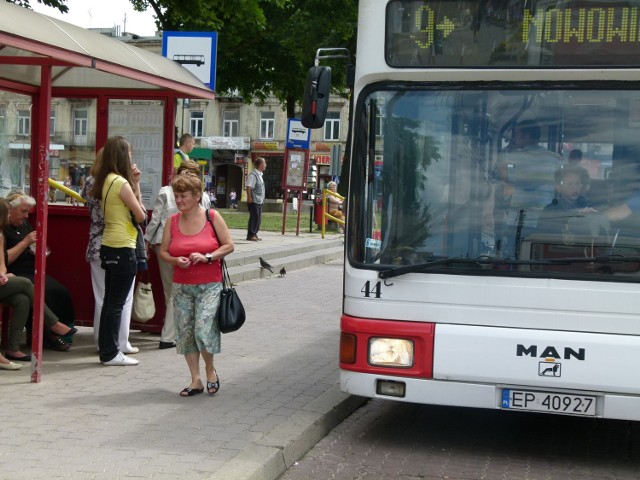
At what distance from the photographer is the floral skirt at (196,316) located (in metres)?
7.38

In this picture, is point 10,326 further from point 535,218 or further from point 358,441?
point 535,218

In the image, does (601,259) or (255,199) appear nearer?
(601,259)

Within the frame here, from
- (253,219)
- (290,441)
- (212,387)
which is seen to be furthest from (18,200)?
(253,219)

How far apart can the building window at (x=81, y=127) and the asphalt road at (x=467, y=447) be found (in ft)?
12.5

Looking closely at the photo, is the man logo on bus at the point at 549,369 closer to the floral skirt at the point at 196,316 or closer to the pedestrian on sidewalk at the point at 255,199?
the floral skirt at the point at 196,316

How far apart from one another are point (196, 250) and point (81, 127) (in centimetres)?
306

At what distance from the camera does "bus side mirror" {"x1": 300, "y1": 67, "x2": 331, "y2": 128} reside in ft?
21.6

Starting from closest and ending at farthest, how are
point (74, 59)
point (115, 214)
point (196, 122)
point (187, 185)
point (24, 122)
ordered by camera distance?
1. point (74, 59)
2. point (187, 185)
3. point (115, 214)
4. point (24, 122)
5. point (196, 122)

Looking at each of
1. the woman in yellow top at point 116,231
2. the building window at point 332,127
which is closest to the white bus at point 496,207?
the woman in yellow top at point 116,231

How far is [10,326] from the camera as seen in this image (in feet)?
27.6

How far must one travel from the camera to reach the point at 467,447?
670cm

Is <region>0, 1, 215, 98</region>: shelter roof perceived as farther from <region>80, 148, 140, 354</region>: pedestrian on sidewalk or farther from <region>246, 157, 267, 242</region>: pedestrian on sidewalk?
<region>246, 157, 267, 242</region>: pedestrian on sidewalk

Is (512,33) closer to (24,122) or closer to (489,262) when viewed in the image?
(489,262)

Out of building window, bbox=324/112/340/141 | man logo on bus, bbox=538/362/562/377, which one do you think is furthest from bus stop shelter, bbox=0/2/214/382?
building window, bbox=324/112/340/141
